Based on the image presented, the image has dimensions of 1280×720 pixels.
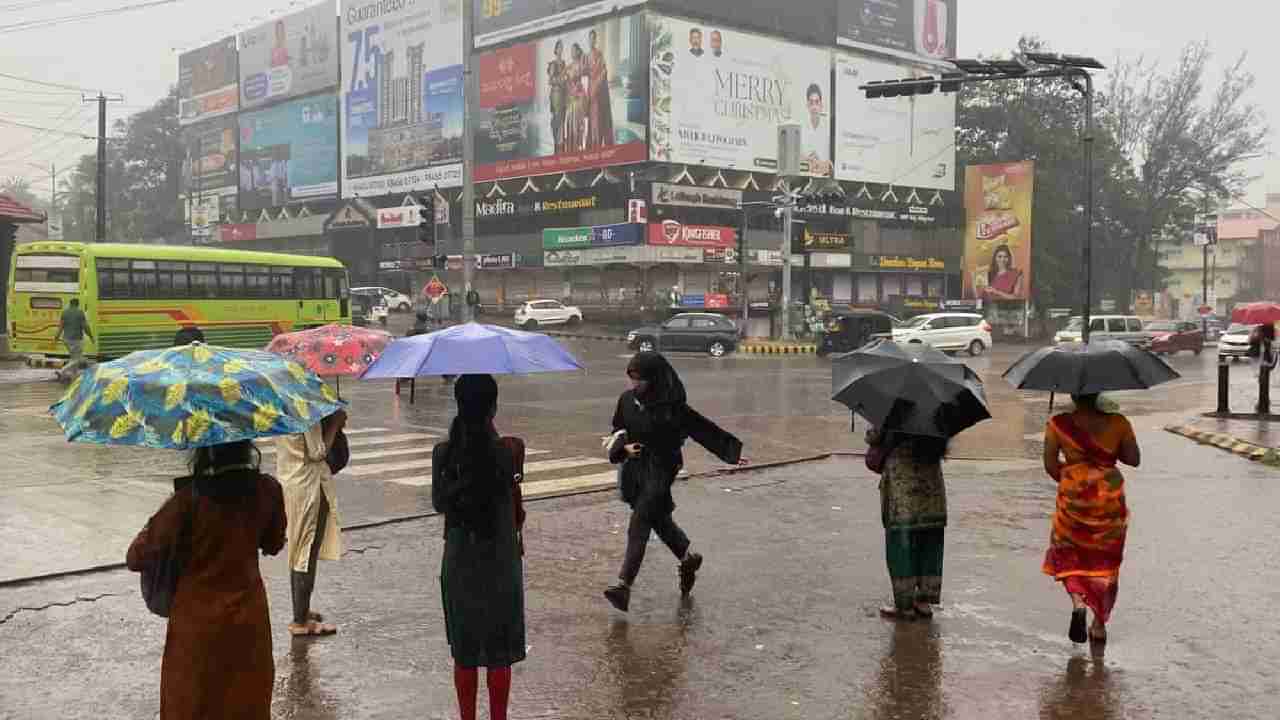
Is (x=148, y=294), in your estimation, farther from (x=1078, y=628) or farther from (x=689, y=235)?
(x=689, y=235)

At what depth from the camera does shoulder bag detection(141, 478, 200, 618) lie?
3.66 meters

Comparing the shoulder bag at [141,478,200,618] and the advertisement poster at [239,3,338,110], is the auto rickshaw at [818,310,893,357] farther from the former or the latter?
the advertisement poster at [239,3,338,110]

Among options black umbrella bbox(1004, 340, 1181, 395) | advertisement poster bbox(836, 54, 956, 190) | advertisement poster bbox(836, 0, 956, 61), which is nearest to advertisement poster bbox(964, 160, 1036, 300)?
advertisement poster bbox(836, 54, 956, 190)

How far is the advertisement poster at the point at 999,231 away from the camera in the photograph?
50.5 meters

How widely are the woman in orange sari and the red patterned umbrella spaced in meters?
4.83

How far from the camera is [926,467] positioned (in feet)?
21.7

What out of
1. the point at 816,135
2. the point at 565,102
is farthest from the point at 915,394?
the point at 816,135

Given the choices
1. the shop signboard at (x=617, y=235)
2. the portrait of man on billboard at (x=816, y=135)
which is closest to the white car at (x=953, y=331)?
the shop signboard at (x=617, y=235)

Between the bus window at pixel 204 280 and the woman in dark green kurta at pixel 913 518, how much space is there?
27.7m

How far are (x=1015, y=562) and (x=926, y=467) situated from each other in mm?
2122

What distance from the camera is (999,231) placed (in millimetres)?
51562

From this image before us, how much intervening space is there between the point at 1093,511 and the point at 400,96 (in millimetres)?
69162

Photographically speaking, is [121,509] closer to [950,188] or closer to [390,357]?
[390,357]

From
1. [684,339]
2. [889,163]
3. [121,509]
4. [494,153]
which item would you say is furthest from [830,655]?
[889,163]
